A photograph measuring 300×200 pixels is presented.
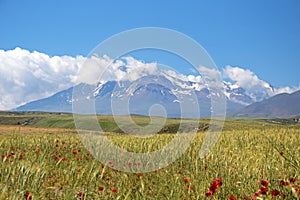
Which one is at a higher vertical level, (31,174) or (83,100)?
(83,100)

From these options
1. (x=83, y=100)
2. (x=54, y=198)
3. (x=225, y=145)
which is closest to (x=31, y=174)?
(x=54, y=198)

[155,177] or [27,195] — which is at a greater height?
[27,195]

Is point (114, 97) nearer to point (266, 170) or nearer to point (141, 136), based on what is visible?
point (266, 170)

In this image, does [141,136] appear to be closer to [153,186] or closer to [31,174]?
[153,186]

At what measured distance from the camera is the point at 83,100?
9.04 meters

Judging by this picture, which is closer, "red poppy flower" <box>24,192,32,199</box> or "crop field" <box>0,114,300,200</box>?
"red poppy flower" <box>24,192,32,199</box>

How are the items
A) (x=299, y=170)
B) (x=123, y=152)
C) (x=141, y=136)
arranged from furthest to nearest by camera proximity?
(x=141, y=136), (x=123, y=152), (x=299, y=170)

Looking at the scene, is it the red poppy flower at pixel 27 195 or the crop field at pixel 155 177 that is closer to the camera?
the red poppy flower at pixel 27 195

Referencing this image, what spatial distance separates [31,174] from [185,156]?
5391 millimetres

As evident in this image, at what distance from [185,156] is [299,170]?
14.2 feet

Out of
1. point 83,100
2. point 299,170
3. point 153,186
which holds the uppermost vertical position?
point 83,100

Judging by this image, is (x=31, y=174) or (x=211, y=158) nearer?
(x=31, y=174)

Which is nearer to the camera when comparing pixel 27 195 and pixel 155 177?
pixel 27 195

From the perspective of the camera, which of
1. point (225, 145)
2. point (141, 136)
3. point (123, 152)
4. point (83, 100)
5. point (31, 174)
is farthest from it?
point (141, 136)
